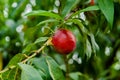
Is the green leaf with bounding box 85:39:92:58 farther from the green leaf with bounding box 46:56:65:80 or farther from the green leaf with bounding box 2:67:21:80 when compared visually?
the green leaf with bounding box 2:67:21:80

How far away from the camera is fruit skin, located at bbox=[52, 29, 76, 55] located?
112 centimetres

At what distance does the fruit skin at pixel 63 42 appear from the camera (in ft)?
3.67

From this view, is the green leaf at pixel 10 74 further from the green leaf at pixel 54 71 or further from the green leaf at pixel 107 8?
the green leaf at pixel 107 8

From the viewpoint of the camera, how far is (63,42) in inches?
44.3

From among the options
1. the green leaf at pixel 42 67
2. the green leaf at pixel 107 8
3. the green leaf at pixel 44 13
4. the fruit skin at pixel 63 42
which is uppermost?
the green leaf at pixel 107 8

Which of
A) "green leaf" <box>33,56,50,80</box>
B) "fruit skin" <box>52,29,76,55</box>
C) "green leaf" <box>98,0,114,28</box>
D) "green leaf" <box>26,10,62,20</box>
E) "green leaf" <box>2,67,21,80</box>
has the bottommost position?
"green leaf" <box>2,67,21,80</box>

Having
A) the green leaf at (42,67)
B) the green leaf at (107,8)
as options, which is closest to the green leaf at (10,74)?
the green leaf at (42,67)

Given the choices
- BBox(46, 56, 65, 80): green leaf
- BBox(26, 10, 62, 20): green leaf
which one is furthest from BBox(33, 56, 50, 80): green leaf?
BBox(26, 10, 62, 20): green leaf

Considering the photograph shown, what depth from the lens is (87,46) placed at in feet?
4.06

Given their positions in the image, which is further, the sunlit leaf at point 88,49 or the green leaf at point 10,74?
the sunlit leaf at point 88,49

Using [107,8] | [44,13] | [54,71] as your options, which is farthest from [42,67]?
[107,8]

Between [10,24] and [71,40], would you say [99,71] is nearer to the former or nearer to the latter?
[10,24]

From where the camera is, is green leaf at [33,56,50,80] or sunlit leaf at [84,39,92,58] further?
sunlit leaf at [84,39,92,58]

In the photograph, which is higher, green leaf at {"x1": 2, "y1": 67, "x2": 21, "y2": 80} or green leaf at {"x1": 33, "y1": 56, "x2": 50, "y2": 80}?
green leaf at {"x1": 33, "y1": 56, "x2": 50, "y2": 80}
